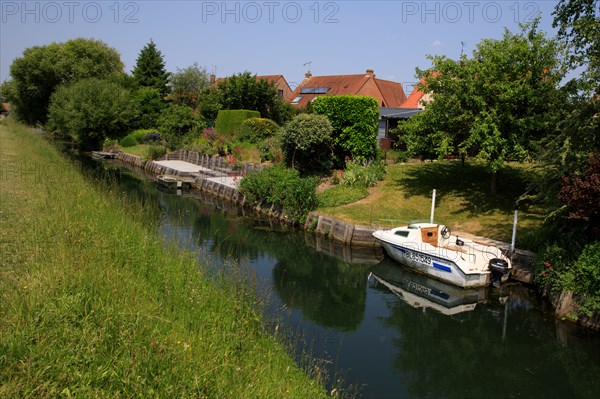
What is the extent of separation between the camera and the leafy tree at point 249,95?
38281mm

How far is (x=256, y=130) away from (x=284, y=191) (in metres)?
13.3

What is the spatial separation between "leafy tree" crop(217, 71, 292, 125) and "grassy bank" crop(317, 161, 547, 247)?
18.1m

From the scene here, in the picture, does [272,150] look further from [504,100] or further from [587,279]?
[587,279]

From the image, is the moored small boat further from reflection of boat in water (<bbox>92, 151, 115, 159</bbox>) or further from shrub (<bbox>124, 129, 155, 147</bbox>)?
shrub (<bbox>124, 129, 155, 147</bbox>)

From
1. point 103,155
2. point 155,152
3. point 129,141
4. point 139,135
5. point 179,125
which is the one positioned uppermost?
point 179,125

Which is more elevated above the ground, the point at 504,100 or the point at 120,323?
the point at 504,100

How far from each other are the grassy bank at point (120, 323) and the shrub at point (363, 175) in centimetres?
1332

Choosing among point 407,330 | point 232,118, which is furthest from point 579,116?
point 232,118

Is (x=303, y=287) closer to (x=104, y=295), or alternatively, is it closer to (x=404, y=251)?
(x=404, y=251)

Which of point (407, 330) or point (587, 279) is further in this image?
point (407, 330)

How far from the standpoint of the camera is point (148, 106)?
49.4 m

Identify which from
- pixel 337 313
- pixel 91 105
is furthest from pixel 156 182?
pixel 337 313

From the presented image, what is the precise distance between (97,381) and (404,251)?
11.5 m

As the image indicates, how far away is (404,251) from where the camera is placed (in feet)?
49.2
